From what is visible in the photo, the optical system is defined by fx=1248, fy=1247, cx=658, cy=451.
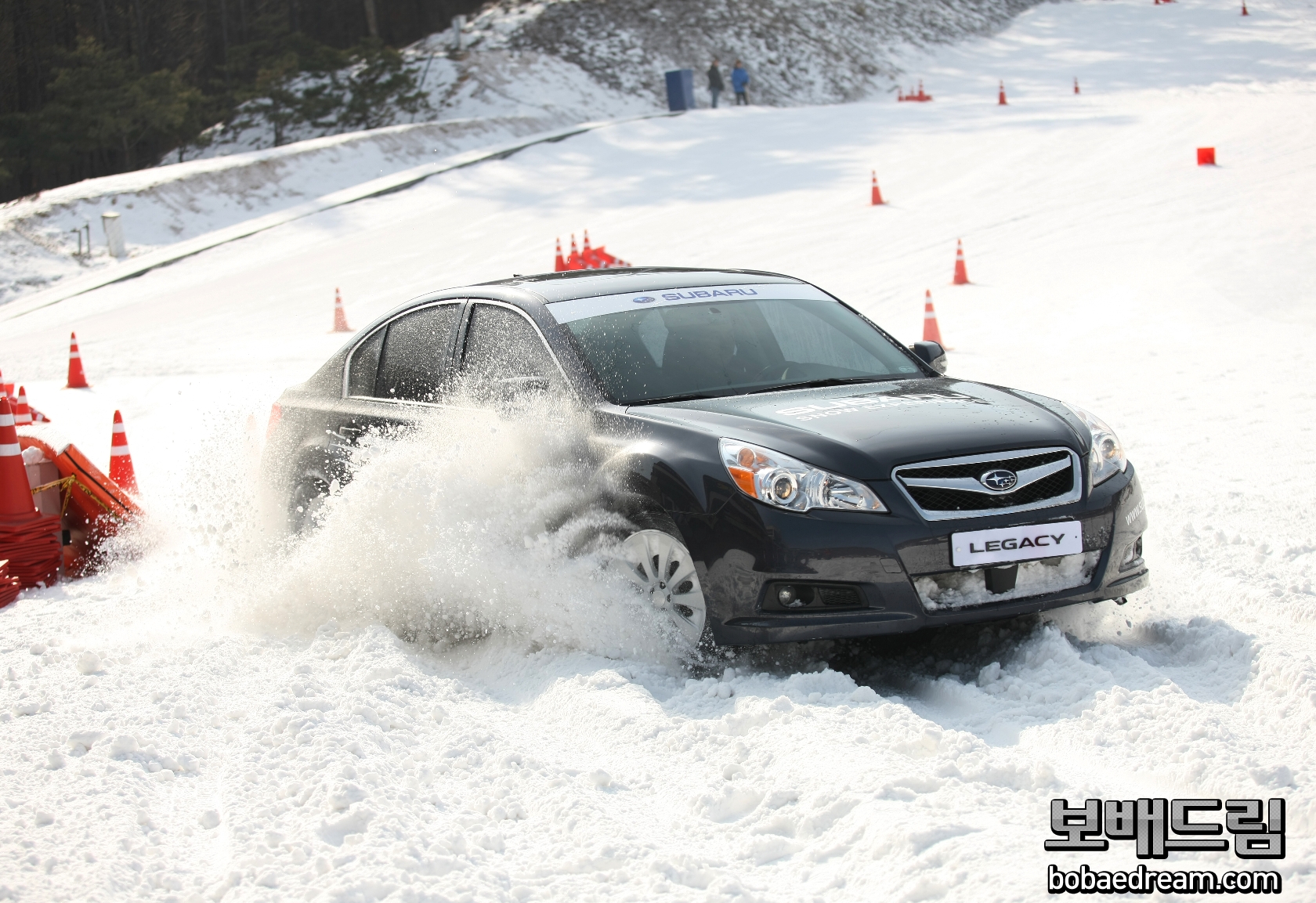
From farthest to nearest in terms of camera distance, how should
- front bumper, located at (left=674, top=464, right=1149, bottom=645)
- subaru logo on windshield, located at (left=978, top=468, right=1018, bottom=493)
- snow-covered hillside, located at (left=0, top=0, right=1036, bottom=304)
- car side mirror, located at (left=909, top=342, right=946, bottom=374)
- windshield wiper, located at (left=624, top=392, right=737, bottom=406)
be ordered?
snow-covered hillside, located at (left=0, top=0, right=1036, bottom=304), car side mirror, located at (left=909, top=342, right=946, bottom=374), windshield wiper, located at (left=624, top=392, right=737, bottom=406), subaru logo on windshield, located at (left=978, top=468, right=1018, bottom=493), front bumper, located at (left=674, top=464, right=1149, bottom=645)

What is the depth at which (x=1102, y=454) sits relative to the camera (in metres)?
4.48

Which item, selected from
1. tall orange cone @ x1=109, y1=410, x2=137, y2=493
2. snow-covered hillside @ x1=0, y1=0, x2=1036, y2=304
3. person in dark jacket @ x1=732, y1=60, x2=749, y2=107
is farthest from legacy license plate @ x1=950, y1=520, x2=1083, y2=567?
person in dark jacket @ x1=732, y1=60, x2=749, y2=107

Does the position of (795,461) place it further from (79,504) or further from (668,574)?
(79,504)

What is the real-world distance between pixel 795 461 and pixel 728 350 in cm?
107

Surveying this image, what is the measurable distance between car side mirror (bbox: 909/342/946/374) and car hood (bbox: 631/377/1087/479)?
0.53 m

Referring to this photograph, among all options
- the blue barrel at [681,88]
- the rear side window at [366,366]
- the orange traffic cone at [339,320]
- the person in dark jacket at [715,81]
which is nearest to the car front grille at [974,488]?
the rear side window at [366,366]

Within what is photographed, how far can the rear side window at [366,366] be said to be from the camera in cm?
589

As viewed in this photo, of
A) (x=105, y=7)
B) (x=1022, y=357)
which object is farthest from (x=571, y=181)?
(x=105, y=7)

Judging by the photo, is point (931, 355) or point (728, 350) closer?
point (728, 350)

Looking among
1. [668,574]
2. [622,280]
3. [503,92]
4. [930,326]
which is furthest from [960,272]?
[503,92]

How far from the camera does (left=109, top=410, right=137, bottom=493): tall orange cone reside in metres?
7.84

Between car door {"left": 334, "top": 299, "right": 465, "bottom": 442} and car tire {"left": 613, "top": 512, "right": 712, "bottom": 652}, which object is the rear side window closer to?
car door {"left": 334, "top": 299, "right": 465, "bottom": 442}

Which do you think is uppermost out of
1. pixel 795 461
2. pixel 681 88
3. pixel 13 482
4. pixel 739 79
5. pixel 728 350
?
pixel 739 79

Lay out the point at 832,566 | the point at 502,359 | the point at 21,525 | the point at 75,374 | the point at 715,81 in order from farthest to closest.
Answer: the point at 715,81, the point at 75,374, the point at 21,525, the point at 502,359, the point at 832,566
